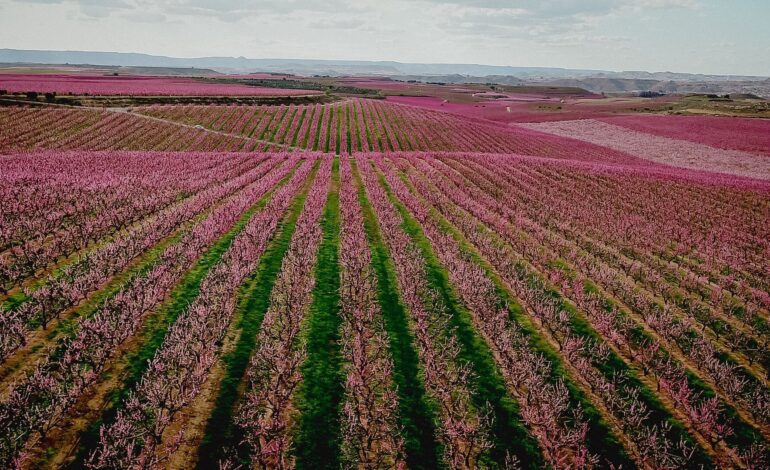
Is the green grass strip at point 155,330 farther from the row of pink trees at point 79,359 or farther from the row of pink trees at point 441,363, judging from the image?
the row of pink trees at point 441,363

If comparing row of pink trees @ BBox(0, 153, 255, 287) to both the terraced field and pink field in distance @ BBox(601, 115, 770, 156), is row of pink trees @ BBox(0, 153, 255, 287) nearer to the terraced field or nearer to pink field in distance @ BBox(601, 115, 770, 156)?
the terraced field

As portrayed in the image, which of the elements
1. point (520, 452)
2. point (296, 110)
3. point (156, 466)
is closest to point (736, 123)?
point (296, 110)

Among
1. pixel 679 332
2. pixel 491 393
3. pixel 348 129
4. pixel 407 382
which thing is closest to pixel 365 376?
pixel 407 382

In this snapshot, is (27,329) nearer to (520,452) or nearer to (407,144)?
(520,452)

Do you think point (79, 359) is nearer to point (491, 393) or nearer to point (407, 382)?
point (407, 382)

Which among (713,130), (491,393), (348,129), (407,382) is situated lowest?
(491,393)

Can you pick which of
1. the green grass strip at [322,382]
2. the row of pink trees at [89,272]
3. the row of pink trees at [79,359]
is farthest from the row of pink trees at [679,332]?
the row of pink trees at [89,272]
